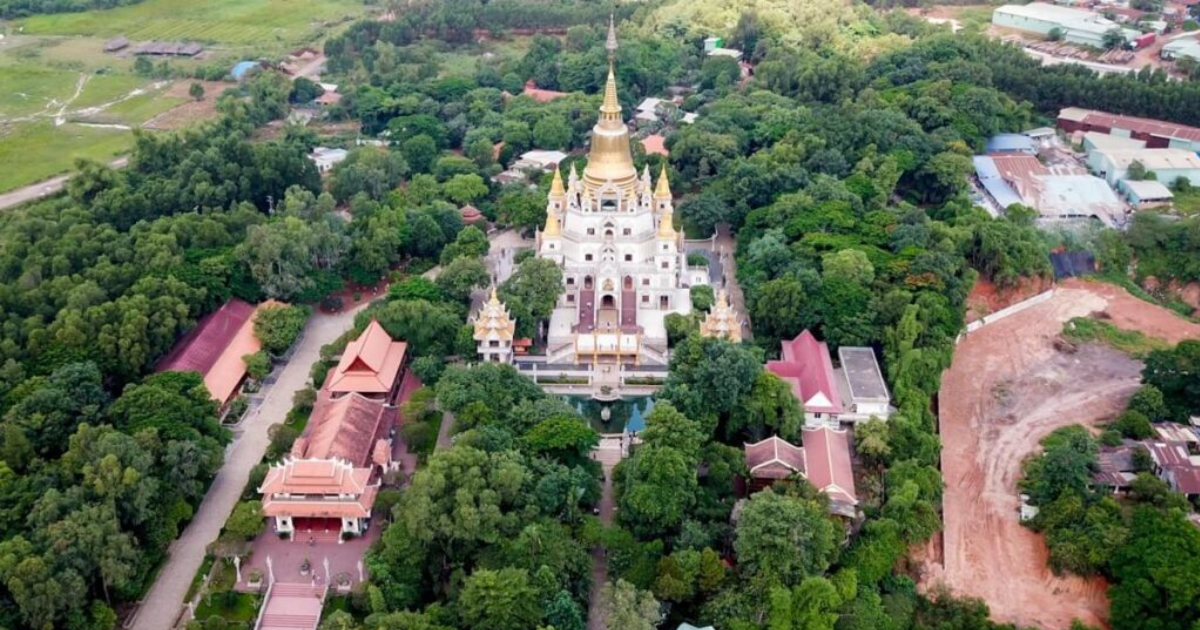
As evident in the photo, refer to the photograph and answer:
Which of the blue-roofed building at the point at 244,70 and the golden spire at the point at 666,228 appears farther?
the blue-roofed building at the point at 244,70

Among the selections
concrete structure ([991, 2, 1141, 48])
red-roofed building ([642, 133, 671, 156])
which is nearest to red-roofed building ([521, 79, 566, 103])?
red-roofed building ([642, 133, 671, 156])

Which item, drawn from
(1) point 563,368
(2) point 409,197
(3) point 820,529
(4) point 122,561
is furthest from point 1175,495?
(2) point 409,197

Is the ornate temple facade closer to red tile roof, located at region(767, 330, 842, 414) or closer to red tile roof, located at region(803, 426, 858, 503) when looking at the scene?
red tile roof, located at region(767, 330, 842, 414)

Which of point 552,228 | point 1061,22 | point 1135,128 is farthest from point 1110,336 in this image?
point 1061,22

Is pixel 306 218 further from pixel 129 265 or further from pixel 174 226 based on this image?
pixel 129 265

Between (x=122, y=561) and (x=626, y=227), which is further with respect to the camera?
(x=626, y=227)

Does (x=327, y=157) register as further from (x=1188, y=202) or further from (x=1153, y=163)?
(x=1188, y=202)

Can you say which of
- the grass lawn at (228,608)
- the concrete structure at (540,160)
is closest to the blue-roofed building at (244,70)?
the concrete structure at (540,160)

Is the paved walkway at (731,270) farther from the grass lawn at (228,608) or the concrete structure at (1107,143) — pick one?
the concrete structure at (1107,143)
